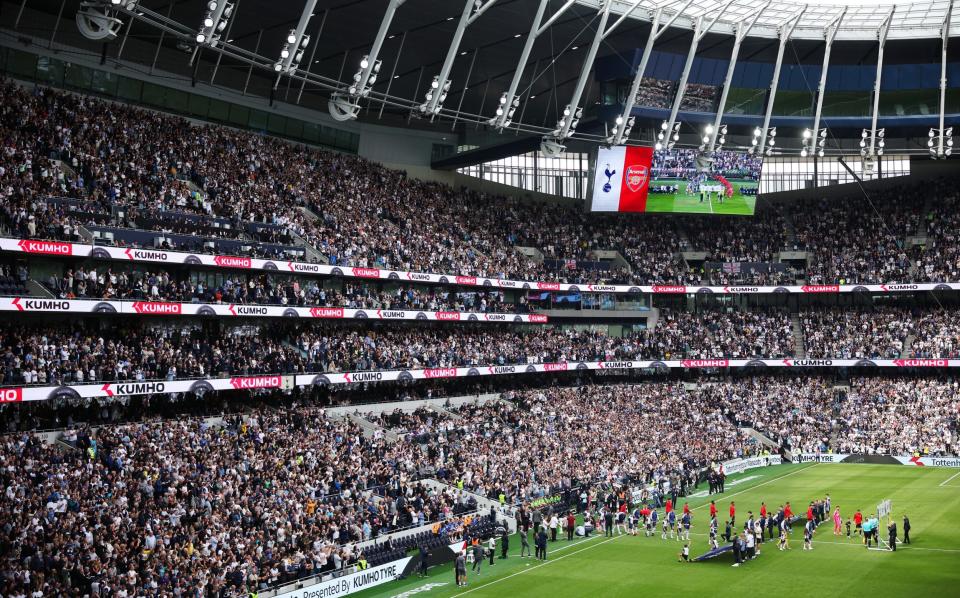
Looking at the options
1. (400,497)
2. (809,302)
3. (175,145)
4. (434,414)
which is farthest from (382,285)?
(809,302)

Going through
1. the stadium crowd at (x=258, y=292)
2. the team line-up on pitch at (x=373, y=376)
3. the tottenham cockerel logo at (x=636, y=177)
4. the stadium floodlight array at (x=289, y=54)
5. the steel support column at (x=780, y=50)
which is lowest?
the team line-up on pitch at (x=373, y=376)

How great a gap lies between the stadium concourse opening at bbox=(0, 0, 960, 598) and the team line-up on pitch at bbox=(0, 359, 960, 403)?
0.59 ft

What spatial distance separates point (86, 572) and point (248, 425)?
1259 centimetres

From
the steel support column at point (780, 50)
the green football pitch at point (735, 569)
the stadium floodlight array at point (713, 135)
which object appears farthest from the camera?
the stadium floodlight array at point (713, 135)

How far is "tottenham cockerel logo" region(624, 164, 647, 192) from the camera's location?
206 feet

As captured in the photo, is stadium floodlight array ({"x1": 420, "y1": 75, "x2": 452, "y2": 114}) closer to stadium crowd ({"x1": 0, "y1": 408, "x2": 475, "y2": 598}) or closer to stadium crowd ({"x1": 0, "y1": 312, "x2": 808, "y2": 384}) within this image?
stadium crowd ({"x1": 0, "y1": 312, "x2": 808, "y2": 384})

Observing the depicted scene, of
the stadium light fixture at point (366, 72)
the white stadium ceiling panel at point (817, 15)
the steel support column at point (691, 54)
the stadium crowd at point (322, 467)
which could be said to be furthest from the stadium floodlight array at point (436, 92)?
the steel support column at point (691, 54)

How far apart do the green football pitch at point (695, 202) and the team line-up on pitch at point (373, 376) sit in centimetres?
1109

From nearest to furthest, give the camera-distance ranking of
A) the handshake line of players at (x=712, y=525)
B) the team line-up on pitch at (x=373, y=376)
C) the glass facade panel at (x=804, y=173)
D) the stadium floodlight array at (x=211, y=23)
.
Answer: the team line-up on pitch at (x=373, y=376)
the stadium floodlight array at (x=211, y=23)
the handshake line of players at (x=712, y=525)
the glass facade panel at (x=804, y=173)

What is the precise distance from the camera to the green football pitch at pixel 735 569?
2798cm

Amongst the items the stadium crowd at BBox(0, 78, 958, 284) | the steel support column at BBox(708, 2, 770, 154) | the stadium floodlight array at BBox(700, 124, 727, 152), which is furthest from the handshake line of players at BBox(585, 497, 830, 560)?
the steel support column at BBox(708, 2, 770, 154)

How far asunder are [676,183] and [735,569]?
38.4 meters

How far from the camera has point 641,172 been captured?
63156 mm

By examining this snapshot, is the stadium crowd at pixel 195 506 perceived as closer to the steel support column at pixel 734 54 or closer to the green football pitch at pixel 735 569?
the green football pitch at pixel 735 569
